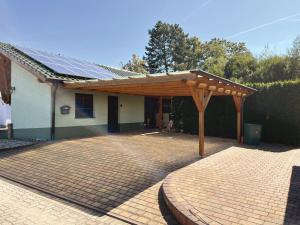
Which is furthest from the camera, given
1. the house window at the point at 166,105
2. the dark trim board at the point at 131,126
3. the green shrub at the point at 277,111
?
the house window at the point at 166,105

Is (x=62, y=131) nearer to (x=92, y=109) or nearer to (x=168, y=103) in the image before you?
(x=92, y=109)

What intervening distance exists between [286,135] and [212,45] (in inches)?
1291

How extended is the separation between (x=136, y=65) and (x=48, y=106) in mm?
33903

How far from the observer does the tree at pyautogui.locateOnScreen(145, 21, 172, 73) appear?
4122 cm

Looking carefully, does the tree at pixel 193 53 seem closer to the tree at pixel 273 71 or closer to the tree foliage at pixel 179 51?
the tree foliage at pixel 179 51

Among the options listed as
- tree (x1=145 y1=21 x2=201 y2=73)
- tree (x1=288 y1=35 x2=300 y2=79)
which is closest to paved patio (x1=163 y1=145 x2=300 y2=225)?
tree (x1=288 y1=35 x2=300 y2=79)

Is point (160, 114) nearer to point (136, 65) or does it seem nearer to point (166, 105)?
point (166, 105)

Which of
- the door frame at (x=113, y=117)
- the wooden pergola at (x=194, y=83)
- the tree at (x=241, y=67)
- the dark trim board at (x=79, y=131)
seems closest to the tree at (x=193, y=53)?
the tree at (x=241, y=67)

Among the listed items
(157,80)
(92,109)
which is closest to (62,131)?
(92,109)

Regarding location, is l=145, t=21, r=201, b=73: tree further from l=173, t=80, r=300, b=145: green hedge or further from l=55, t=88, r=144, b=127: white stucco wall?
l=173, t=80, r=300, b=145: green hedge

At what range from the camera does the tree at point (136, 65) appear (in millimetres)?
43031

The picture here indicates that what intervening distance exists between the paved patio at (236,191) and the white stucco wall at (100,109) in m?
6.71

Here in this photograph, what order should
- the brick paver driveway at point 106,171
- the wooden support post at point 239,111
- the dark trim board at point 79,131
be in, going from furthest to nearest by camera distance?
the wooden support post at point 239,111 < the dark trim board at point 79,131 < the brick paver driveway at point 106,171

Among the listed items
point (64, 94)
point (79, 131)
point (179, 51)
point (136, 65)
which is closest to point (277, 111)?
point (79, 131)
